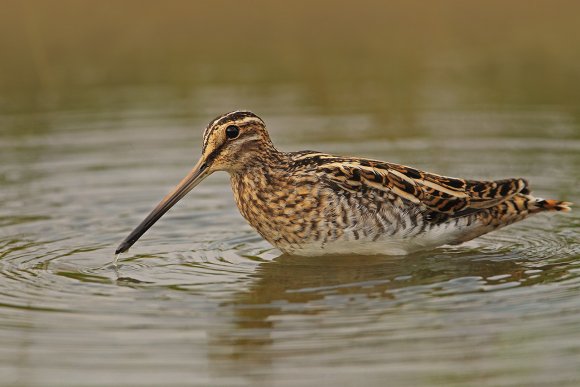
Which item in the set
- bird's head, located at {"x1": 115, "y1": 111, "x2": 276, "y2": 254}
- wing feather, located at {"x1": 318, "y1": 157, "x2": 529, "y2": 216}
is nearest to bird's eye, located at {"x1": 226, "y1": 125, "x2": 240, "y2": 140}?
bird's head, located at {"x1": 115, "y1": 111, "x2": 276, "y2": 254}

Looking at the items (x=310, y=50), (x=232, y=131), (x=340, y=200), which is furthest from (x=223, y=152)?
(x=310, y=50)

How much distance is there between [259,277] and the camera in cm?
1083

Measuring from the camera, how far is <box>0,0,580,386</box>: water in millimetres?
8383

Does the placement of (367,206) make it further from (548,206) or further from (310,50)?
(310,50)

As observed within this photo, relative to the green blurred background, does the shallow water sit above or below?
below

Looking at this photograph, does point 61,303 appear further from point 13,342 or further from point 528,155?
point 528,155

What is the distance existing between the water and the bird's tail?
Result: 357mm

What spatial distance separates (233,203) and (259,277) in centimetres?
293

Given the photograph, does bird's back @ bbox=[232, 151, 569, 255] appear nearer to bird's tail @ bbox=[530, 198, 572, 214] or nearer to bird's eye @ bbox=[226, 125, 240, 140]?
bird's tail @ bbox=[530, 198, 572, 214]

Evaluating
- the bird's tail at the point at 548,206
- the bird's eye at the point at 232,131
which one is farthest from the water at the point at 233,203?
the bird's eye at the point at 232,131

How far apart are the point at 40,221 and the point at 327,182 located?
3.39 m

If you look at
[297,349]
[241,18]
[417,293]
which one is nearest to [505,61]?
[241,18]

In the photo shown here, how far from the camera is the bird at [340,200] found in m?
11.1

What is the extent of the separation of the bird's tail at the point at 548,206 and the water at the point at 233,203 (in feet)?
1.17
